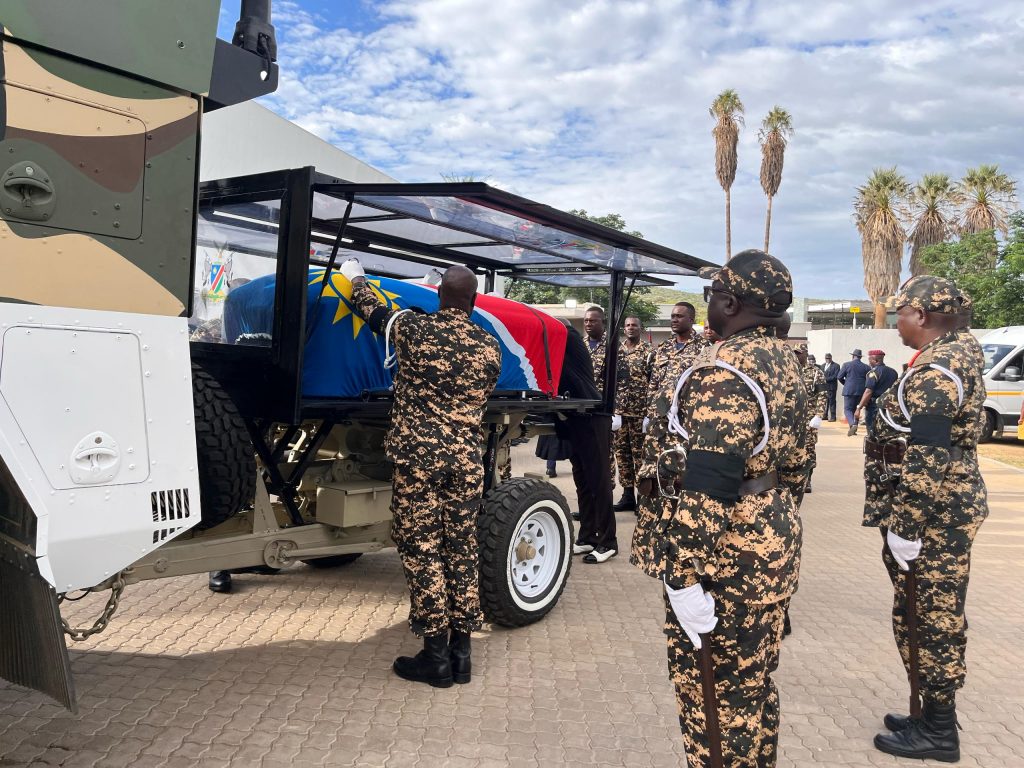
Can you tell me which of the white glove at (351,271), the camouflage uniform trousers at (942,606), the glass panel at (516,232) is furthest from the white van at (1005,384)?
the white glove at (351,271)

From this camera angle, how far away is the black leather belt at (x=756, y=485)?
2.55m

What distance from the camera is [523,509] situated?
4879 mm

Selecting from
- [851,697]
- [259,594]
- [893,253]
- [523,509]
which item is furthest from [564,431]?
[893,253]

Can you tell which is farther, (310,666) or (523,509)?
(523,509)

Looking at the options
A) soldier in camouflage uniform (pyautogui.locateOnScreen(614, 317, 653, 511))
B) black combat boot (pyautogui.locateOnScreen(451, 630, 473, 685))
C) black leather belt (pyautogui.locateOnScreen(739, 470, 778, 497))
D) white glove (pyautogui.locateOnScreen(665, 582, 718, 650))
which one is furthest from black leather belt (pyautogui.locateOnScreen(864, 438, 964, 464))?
soldier in camouflage uniform (pyautogui.locateOnScreen(614, 317, 653, 511))

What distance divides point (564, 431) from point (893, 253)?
36.8 meters

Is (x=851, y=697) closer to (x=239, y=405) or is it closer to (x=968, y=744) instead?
(x=968, y=744)

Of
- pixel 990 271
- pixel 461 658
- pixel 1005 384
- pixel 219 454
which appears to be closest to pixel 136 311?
pixel 219 454

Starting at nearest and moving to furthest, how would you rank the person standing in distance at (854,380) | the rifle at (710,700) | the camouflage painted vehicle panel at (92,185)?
the camouflage painted vehicle panel at (92,185) < the rifle at (710,700) < the person standing in distance at (854,380)

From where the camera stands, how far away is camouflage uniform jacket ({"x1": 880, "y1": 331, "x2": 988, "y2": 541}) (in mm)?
3459

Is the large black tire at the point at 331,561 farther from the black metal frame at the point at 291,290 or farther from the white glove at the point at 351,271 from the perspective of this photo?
the white glove at the point at 351,271

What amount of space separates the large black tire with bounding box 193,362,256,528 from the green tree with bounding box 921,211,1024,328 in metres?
25.1

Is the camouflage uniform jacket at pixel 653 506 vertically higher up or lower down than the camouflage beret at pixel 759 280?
lower down

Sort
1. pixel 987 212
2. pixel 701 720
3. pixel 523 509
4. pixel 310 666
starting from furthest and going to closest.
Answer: pixel 987 212
pixel 523 509
pixel 310 666
pixel 701 720
